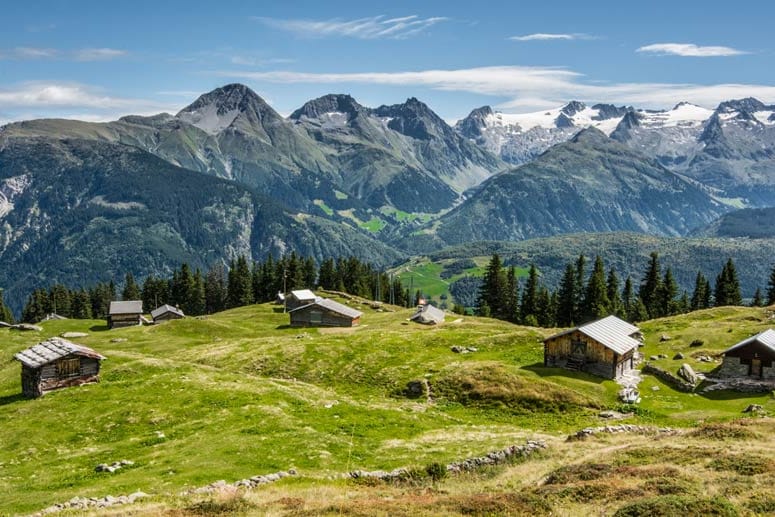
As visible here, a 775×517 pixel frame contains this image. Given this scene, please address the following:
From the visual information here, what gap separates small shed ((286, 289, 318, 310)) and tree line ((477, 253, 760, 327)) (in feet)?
174

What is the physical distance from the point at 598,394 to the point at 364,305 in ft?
341

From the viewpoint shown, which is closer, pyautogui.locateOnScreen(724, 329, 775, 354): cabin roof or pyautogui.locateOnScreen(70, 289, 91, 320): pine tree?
pyautogui.locateOnScreen(724, 329, 775, 354): cabin roof

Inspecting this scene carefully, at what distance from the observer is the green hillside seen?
40.5m

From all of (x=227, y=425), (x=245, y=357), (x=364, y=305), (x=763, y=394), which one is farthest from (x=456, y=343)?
(x=364, y=305)

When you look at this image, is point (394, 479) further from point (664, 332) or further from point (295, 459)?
point (664, 332)

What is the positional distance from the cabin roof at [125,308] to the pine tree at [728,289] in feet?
484

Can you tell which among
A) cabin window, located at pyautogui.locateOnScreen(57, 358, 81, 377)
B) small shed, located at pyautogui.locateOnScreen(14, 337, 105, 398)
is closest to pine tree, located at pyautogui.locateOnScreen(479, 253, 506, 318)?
small shed, located at pyautogui.locateOnScreen(14, 337, 105, 398)

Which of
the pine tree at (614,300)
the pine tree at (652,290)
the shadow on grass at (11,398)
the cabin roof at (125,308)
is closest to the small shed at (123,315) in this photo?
the cabin roof at (125,308)

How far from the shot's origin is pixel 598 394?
65750 mm

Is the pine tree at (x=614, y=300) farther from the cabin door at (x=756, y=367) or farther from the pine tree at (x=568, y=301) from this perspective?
the cabin door at (x=756, y=367)

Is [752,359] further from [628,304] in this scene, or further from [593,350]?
[628,304]

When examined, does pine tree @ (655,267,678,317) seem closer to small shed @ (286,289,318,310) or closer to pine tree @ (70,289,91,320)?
small shed @ (286,289,318,310)

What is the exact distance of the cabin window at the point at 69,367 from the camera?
219 ft

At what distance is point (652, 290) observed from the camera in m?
167
